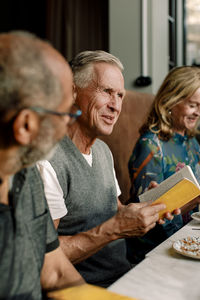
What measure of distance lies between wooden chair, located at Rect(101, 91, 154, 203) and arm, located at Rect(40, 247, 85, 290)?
4.48 feet

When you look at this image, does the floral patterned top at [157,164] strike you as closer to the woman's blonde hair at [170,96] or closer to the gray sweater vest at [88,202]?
the woman's blonde hair at [170,96]

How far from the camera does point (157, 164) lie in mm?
1933

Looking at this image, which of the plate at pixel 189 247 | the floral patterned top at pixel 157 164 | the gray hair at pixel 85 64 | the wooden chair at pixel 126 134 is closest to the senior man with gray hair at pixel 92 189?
the gray hair at pixel 85 64

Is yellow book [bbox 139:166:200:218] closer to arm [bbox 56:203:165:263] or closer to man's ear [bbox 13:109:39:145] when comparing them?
arm [bbox 56:203:165:263]

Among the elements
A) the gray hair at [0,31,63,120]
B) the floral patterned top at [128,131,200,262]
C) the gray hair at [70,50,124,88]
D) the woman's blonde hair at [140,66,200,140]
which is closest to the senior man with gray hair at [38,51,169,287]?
the gray hair at [70,50,124,88]

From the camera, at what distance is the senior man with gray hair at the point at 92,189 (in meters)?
1.28

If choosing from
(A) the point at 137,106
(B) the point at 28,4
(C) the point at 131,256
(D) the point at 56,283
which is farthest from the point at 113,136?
(B) the point at 28,4

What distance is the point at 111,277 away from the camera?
150 centimetres

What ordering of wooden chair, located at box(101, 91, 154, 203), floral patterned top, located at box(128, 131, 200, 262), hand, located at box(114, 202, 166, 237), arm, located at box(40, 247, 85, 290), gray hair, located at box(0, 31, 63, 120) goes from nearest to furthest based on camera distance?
gray hair, located at box(0, 31, 63, 120) < arm, located at box(40, 247, 85, 290) < hand, located at box(114, 202, 166, 237) < floral patterned top, located at box(128, 131, 200, 262) < wooden chair, located at box(101, 91, 154, 203)

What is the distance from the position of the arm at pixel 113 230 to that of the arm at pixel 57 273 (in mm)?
197

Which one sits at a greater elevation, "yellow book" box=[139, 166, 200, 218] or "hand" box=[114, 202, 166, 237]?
"yellow book" box=[139, 166, 200, 218]

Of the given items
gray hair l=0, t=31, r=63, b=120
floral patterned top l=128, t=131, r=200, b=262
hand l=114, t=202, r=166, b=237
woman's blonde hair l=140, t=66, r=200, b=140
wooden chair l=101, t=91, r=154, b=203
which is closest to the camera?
gray hair l=0, t=31, r=63, b=120

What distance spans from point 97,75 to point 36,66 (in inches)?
34.1

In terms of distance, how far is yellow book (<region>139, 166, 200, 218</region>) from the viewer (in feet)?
4.12
